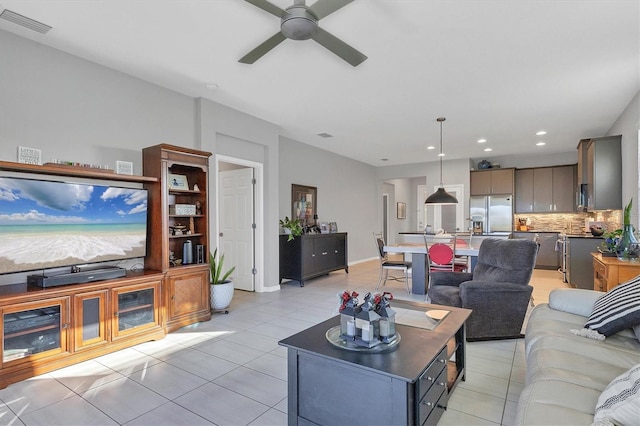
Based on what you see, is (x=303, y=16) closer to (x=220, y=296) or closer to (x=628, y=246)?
(x=220, y=296)

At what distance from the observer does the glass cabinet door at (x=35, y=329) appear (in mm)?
2471

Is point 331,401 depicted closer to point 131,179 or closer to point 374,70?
point 131,179

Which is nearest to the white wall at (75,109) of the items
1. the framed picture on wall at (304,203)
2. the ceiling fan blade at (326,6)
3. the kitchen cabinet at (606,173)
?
the ceiling fan blade at (326,6)

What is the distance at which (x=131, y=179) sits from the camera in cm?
335

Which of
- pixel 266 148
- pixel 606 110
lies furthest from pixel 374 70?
pixel 606 110

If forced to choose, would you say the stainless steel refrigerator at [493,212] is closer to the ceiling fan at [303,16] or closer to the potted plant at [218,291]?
the potted plant at [218,291]

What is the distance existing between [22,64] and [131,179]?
1293 mm

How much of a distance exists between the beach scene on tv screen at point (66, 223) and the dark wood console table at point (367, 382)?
2.39 meters

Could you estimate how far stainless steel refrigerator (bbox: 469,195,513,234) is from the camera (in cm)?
810

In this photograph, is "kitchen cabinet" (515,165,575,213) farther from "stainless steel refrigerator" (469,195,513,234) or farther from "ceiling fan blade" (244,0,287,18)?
"ceiling fan blade" (244,0,287,18)

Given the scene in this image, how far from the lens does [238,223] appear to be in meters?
5.61

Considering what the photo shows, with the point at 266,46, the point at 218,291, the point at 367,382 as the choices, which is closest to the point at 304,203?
the point at 218,291

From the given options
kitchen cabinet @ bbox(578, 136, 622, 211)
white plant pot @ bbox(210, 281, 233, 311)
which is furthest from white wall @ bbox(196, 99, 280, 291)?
kitchen cabinet @ bbox(578, 136, 622, 211)

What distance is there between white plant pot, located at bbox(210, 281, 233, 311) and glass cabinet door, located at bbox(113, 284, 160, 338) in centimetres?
82
